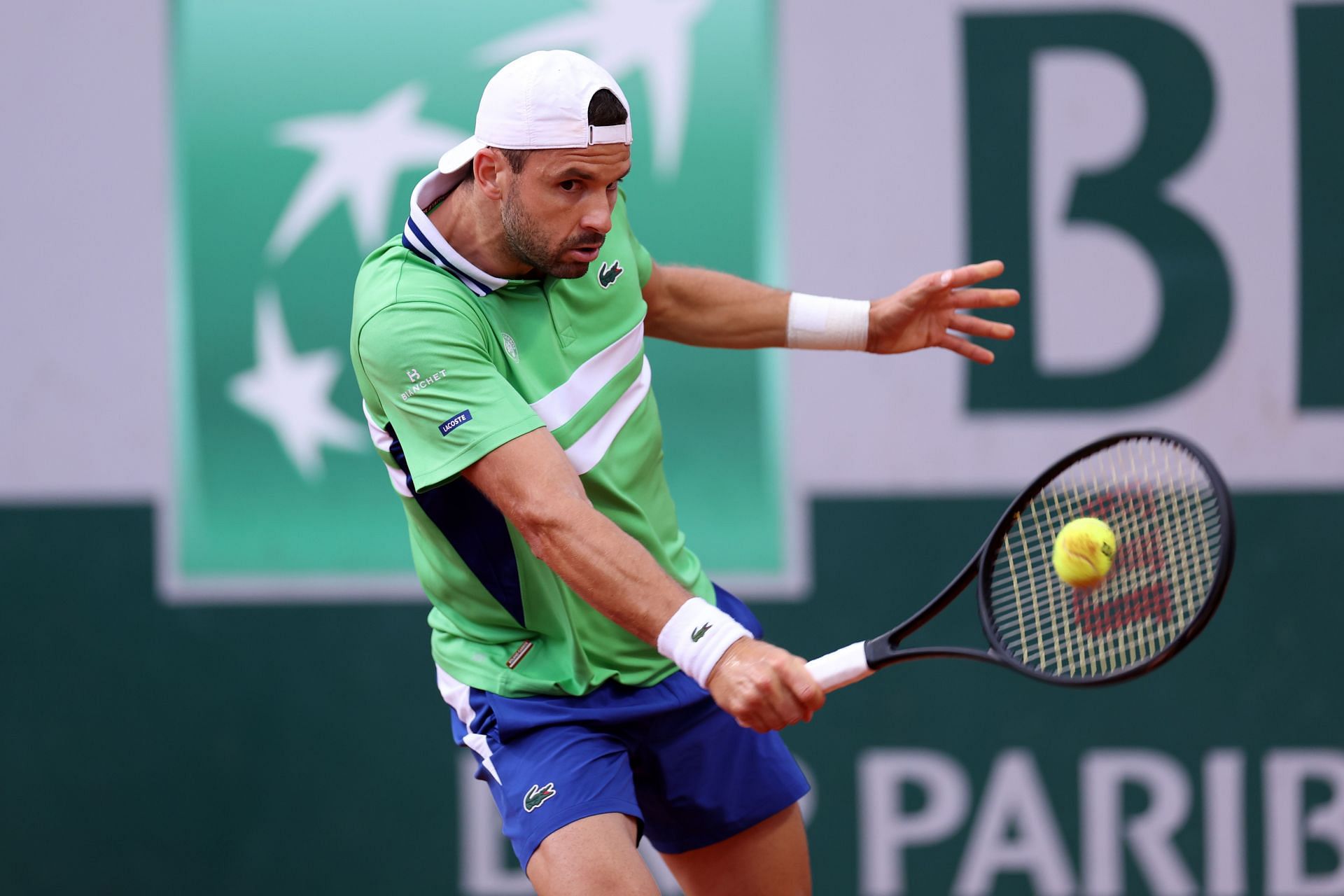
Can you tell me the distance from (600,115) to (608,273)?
330 mm

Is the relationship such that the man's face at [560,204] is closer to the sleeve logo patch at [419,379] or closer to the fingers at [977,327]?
the sleeve logo patch at [419,379]

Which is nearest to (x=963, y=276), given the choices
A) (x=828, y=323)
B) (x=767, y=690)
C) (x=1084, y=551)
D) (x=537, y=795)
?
(x=828, y=323)

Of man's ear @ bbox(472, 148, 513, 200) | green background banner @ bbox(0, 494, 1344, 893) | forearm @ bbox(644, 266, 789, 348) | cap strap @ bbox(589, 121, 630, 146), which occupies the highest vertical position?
cap strap @ bbox(589, 121, 630, 146)

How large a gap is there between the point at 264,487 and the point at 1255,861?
271 cm

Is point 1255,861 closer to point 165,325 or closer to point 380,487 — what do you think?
point 380,487

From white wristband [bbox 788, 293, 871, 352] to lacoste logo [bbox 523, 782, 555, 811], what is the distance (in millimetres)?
981

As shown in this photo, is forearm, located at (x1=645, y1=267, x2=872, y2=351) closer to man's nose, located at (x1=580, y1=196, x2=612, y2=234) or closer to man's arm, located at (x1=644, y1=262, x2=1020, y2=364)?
man's arm, located at (x1=644, y1=262, x2=1020, y2=364)

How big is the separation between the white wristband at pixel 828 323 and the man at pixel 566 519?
0.09m

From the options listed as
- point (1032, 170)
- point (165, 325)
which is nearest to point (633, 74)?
point (1032, 170)

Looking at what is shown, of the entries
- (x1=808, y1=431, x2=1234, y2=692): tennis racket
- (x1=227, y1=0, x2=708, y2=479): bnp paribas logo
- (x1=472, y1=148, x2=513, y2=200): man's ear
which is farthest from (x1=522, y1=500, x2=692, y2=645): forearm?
(x1=227, y1=0, x2=708, y2=479): bnp paribas logo

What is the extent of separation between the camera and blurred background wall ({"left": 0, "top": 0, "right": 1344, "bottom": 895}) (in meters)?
3.84

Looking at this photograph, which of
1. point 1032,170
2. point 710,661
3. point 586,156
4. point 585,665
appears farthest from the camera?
point 1032,170

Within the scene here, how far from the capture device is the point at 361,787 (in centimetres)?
408

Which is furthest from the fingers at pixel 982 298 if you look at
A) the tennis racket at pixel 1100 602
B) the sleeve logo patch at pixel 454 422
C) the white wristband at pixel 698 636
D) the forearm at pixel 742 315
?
the sleeve logo patch at pixel 454 422
